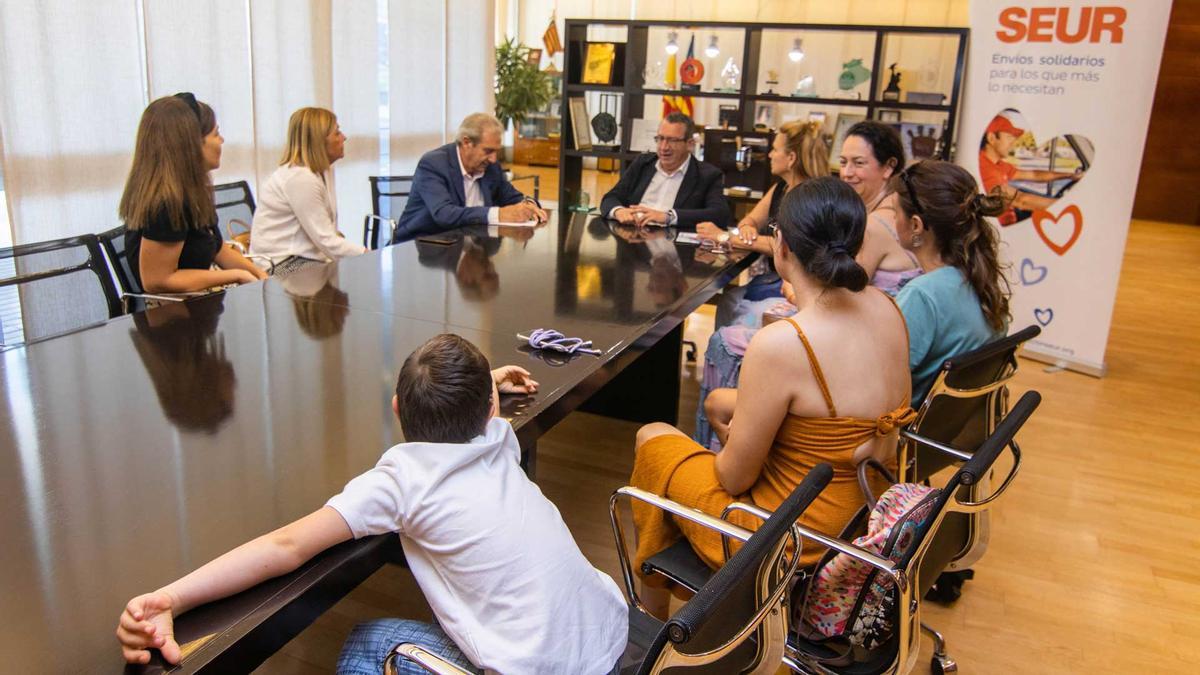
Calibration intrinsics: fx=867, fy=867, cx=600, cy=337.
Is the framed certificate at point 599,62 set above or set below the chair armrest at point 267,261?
above

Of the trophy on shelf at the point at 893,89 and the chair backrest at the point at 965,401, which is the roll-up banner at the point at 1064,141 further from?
the chair backrest at the point at 965,401

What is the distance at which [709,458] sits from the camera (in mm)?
2016

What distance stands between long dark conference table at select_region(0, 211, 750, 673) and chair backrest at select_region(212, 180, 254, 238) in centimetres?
126

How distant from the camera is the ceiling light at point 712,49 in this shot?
594cm

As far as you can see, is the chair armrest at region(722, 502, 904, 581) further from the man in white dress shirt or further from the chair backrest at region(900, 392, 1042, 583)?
the man in white dress shirt

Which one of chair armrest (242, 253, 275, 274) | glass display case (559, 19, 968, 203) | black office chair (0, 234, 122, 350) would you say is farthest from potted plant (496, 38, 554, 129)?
black office chair (0, 234, 122, 350)

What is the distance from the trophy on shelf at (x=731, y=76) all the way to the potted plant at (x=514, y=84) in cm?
358

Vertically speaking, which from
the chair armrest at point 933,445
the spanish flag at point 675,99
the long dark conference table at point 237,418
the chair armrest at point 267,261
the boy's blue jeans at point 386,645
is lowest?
the boy's blue jeans at point 386,645

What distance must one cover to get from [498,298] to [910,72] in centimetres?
421

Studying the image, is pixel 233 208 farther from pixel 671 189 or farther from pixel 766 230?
pixel 766 230

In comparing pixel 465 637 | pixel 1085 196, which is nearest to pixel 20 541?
pixel 465 637

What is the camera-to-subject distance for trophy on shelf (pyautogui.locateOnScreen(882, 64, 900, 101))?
556 cm

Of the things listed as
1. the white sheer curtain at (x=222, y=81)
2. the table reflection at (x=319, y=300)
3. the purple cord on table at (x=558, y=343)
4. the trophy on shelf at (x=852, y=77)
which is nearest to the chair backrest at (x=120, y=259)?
the table reflection at (x=319, y=300)

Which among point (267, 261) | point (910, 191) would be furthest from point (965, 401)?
point (267, 261)
